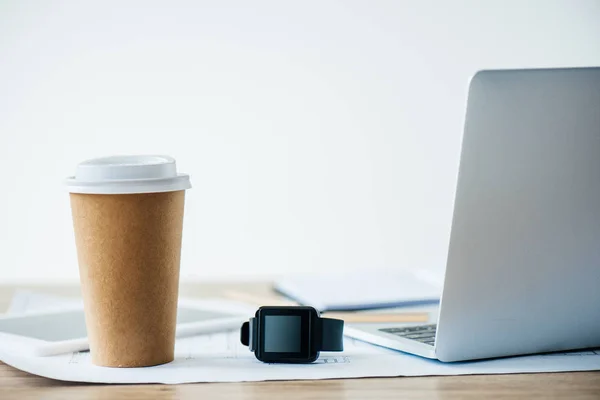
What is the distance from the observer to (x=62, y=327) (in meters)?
1.01

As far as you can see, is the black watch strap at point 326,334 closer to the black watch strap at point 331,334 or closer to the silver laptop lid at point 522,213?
the black watch strap at point 331,334

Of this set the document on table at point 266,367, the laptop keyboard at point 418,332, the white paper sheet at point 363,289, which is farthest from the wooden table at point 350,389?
the white paper sheet at point 363,289

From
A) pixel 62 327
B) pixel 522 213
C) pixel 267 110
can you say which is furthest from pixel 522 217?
pixel 267 110

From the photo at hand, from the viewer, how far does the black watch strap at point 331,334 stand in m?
0.83

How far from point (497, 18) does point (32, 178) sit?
2119mm

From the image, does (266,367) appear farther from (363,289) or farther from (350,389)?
(363,289)

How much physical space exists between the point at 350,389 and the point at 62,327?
437mm

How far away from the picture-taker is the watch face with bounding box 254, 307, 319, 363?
822 mm

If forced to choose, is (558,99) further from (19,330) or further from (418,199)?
(418,199)

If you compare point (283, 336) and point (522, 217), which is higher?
point (522, 217)

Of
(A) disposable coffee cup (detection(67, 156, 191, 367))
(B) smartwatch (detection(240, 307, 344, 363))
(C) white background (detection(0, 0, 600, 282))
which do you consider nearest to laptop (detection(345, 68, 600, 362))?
(B) smartwatch (detection(240, 307, 344, 363))

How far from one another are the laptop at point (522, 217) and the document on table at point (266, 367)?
23 mm

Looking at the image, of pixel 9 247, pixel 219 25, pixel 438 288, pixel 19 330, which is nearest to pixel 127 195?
pixel 19 330

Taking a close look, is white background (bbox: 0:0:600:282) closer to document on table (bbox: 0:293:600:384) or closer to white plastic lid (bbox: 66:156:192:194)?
document on table (bbox: 0:293:600:384)
